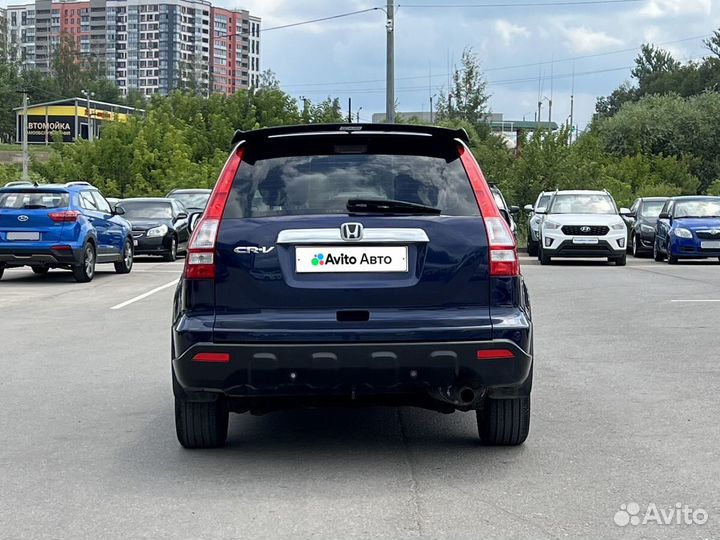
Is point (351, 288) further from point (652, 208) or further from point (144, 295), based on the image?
point (652, 208)

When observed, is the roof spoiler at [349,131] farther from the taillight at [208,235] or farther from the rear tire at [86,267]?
the rear tire at [86,267]

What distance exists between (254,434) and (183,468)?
102 centimetres

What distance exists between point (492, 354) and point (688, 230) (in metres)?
A: 21.9

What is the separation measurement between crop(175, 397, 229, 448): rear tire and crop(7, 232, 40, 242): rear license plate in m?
14.7

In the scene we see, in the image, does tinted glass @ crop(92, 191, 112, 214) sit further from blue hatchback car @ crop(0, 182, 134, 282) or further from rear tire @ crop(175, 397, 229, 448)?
rear tire @ crop(175, 397, 229, 448)

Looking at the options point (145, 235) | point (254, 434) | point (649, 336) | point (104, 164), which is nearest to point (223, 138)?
point (104, 164)

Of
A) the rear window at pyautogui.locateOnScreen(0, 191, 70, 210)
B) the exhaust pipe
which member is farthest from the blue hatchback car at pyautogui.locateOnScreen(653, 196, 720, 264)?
the exhaust pipe

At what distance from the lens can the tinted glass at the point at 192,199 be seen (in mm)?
36188

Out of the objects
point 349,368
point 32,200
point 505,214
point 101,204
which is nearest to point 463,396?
point 349,368

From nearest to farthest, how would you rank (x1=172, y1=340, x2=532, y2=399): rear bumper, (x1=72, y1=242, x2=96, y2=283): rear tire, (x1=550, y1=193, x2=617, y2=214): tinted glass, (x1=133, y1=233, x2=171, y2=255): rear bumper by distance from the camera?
(x1=172, y1=340, x2=532, y2=399): rear bumper, (x1=72, y1=242, x2=96, y2=283): rear tire, (x1=550, y1=193, x2=617, y2=214): tinted glass, (x1=133, y1=233, x2=171, y2=255): rear bumper

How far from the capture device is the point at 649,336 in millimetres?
12406

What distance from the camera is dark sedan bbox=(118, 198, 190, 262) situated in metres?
29.0

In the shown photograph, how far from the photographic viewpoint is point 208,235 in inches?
241

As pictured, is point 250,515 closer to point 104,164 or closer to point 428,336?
point 428,336
